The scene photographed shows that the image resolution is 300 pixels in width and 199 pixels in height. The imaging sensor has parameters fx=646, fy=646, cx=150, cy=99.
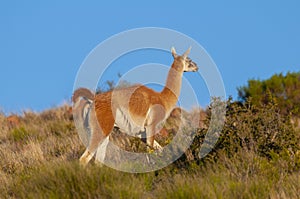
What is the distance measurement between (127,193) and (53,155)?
5033 mm

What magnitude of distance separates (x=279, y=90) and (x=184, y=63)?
359 inches

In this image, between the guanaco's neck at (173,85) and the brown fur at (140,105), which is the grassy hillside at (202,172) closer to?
the brown fur at (140,105)

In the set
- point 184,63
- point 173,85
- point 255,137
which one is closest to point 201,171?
point 255,137

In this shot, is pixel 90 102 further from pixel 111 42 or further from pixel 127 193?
pixel 127 193

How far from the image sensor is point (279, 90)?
21.8m

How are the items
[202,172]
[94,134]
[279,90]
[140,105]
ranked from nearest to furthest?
[202,172], [94,134], [140,105], [279,90]

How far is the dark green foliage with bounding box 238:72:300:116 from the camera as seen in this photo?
20547mm

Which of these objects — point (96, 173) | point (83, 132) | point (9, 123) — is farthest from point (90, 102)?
point (9, 123)

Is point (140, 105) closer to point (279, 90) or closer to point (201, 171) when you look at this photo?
point (201, 171)

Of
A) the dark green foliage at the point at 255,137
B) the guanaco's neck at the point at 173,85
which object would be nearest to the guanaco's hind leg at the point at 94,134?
the dark green foliage at the point at 255,137

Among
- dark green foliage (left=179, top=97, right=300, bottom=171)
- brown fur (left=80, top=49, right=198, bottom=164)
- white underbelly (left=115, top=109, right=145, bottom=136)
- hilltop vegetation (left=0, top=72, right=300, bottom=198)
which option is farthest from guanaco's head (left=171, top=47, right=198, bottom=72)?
dark green foliage (left=179, top=97, right=300, bottom=171)

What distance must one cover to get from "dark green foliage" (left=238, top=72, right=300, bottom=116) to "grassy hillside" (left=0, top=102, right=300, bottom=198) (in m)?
8.53

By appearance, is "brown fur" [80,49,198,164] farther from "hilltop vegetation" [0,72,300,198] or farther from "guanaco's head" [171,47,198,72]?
"hilltop vegetation" [0,72,300,198]

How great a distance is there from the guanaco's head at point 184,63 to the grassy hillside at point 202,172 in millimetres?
1589
